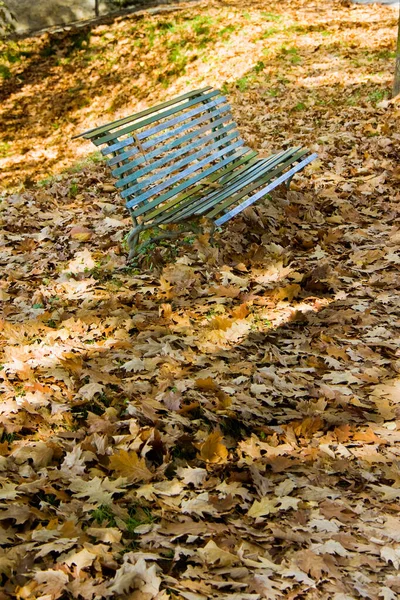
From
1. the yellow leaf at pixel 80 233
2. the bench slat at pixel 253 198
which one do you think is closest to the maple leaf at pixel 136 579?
the bench slat at pixel 253 198

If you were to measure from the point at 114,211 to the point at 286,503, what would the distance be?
4302 millimetres

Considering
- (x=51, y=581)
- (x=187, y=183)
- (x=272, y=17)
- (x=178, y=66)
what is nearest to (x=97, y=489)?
(x=51, y=581)

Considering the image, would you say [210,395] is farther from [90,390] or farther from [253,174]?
[253,174]

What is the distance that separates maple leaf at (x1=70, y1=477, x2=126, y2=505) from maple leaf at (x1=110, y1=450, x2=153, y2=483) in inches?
2.3

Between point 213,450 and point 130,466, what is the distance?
1.31ft

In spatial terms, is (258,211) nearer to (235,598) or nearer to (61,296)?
(61,296)

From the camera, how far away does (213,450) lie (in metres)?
2.95

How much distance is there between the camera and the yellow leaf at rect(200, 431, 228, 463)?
9.62ft

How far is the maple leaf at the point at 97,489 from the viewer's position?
267cm

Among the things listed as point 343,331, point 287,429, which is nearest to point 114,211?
Result: point 343,331

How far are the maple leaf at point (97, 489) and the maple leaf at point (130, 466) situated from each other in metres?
0.06

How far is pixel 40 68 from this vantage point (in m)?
13.1

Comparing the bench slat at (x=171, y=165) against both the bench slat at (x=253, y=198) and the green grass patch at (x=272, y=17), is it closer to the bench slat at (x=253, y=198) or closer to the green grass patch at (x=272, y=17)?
the bench slat at (x=253, y=198)

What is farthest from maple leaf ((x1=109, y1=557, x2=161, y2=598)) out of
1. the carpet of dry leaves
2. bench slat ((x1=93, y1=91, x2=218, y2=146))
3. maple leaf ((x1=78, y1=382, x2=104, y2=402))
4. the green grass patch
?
the green grass patch
